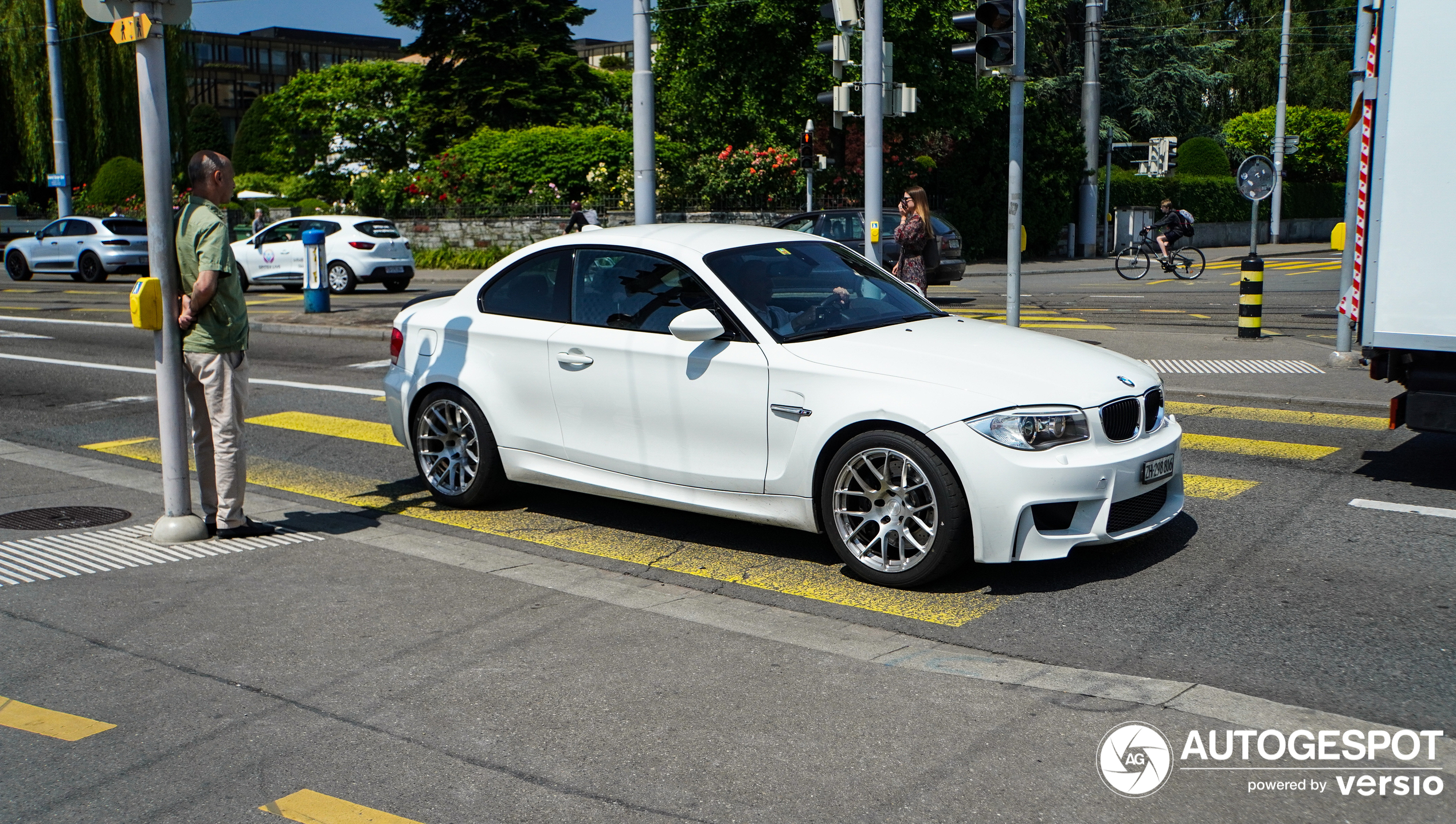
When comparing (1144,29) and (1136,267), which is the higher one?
(1144,29)

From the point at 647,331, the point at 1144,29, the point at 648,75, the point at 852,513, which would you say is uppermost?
the point at 1144,29

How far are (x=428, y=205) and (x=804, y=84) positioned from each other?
36.7ft

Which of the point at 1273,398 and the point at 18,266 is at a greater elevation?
the point at 18,266

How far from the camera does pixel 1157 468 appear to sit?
5.92 meters

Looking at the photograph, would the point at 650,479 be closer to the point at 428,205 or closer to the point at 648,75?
the point at 648,75

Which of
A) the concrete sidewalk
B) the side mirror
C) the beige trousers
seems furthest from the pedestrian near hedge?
the side mirror

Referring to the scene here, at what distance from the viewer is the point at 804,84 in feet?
107

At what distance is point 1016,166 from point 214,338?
917 cm

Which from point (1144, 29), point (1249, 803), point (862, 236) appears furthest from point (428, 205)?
point (1249, 803)

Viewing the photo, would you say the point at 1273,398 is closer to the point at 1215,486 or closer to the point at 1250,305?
the point at 1215,486

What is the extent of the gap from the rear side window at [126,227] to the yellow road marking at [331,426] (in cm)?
2214

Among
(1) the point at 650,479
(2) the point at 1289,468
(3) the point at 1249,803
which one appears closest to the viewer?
(3) the point at 1249,803

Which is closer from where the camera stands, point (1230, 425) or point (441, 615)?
point (441, 615)

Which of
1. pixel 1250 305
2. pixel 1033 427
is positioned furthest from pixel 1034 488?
pixel 1250 305
